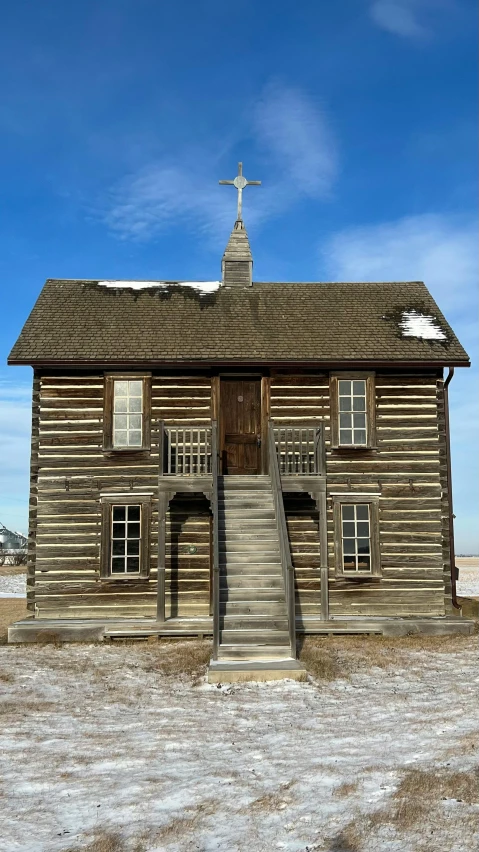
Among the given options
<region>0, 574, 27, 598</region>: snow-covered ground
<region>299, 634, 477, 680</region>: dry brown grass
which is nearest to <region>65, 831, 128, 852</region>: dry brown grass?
<region>299, 634, 477, 680</region>: dry brown grass

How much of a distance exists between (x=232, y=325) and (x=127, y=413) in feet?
11.1

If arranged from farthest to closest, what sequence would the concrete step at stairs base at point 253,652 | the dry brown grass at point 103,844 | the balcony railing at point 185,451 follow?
the balcony railing at point 185,451 → the concrete step at stairs base at point 253,652 → the dry brown grass at point 103,844

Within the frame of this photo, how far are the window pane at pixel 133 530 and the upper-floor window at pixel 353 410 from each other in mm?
4833

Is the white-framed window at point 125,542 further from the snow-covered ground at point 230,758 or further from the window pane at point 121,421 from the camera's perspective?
the snow-covered ground at point 230,758

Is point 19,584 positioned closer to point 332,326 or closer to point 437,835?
point 332,326

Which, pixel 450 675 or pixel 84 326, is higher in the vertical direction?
pixel 84 326

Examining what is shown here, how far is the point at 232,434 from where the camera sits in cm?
1620

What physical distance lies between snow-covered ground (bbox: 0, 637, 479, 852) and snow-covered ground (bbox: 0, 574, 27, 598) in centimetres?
1682

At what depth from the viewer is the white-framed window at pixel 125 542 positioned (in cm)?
1551

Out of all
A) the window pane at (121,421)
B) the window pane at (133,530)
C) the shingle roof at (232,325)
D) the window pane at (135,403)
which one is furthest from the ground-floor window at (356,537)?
the window pane at (121,421)

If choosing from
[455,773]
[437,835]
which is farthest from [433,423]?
[437,835]

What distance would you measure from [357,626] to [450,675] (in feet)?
12.2

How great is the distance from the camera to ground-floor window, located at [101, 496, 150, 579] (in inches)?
607

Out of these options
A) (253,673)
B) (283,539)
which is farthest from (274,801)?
(283,539)
